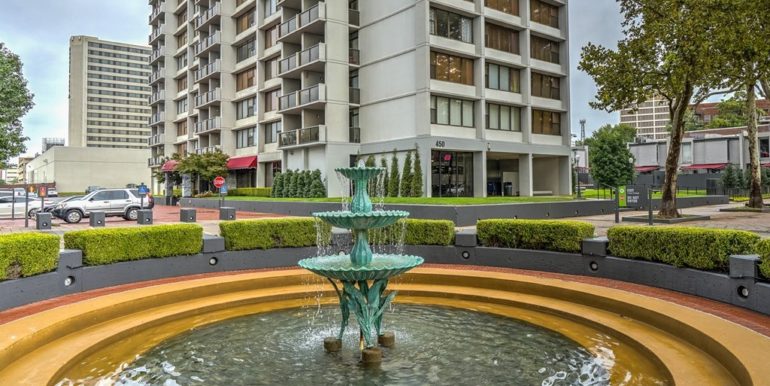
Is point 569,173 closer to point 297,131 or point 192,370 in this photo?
point 297,131

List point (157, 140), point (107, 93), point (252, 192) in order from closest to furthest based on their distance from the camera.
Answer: point (252, 192)
point (157, 140)
point (107, 93)

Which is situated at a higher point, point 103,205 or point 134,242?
point 103,205

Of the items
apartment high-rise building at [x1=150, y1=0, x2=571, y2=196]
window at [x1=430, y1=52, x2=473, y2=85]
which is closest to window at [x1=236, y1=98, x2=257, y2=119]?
apartment high-rise building at [x1=150, y1=0, x2=571, y2=196]

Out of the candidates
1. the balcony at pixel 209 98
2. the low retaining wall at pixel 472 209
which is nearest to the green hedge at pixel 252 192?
the low retaining wall at pixel 472 209

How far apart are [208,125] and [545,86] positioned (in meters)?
33.3

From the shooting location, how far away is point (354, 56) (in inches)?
1465

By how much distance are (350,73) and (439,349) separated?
1299 inches

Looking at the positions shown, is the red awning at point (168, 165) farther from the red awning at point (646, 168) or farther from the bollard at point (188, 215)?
the red awning at point (646, 168)

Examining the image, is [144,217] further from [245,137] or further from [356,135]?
[245,137]

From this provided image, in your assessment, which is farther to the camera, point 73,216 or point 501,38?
point 501,38

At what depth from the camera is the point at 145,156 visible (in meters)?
98.3

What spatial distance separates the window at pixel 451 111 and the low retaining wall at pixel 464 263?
20284 millimetres

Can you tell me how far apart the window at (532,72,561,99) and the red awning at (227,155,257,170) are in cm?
2555

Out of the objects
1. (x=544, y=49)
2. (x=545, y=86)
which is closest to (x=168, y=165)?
(x=545, y=86)
